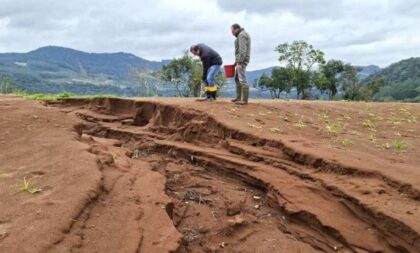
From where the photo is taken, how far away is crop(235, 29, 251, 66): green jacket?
11.0m

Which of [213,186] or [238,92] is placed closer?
[213,186]

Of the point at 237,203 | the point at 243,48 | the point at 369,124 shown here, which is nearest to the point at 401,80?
the point at 369,124

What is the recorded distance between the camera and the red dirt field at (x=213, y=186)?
4.96 meters

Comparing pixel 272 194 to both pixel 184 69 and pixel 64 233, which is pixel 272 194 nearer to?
pixel 64 233

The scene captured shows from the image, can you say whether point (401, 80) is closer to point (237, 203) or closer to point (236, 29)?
point (236, 29)

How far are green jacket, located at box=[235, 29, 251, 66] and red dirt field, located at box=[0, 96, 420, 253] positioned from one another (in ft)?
4.89

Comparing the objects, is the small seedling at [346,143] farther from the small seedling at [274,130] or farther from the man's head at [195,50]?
the man's head at [195,50]

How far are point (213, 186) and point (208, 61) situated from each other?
4.87 metres

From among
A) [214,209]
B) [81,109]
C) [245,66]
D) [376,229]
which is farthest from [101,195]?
[81,109]

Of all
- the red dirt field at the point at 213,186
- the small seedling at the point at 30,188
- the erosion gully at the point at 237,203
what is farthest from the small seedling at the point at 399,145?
the small seedling at the point at 30,188

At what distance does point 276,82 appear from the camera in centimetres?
3850

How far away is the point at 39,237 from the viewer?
4332 mm

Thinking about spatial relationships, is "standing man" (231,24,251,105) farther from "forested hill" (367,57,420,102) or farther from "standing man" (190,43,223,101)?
"forested hill" (367,57,420,102)

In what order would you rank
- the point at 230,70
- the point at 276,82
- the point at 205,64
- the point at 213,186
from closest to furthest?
1. the point at 213,186
2. the point at 230,70
3. the point at 205,64
4. the point at 276,82
